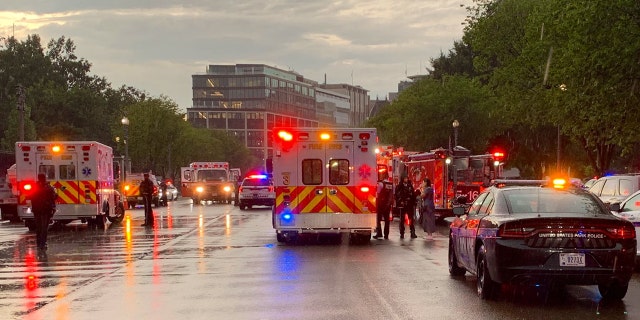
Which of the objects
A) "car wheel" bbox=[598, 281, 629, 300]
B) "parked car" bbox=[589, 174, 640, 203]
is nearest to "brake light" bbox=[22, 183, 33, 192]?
"parked car" bbox=[589, 174, 640, 203]

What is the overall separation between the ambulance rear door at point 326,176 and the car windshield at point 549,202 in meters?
11.4

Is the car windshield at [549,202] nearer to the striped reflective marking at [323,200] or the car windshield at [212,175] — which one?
the striped reflective marking at [323,200]

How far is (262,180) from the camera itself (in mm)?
52375

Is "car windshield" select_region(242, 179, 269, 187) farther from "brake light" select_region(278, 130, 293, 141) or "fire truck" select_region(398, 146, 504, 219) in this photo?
"brake light" select_region(278, 130, 293, 141)

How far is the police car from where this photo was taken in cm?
5241

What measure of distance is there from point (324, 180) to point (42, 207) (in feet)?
23.0

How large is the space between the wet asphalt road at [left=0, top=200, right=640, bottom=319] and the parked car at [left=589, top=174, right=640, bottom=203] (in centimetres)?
403

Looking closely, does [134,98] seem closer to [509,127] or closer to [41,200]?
[509,127]

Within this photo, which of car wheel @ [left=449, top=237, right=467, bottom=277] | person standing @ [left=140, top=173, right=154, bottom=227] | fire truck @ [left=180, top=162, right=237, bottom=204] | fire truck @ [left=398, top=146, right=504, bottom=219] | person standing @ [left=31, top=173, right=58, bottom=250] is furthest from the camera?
fire truck @ [left=180, top=162, right=237, bottom=204]

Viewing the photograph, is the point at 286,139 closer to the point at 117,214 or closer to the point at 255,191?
the point at 117,214

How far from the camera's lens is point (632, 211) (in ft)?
58.7

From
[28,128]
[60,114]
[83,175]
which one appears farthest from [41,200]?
[60,114]

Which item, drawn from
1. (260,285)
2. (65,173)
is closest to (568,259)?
(260,285)

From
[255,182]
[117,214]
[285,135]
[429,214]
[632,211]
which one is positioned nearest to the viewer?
[632,211]
